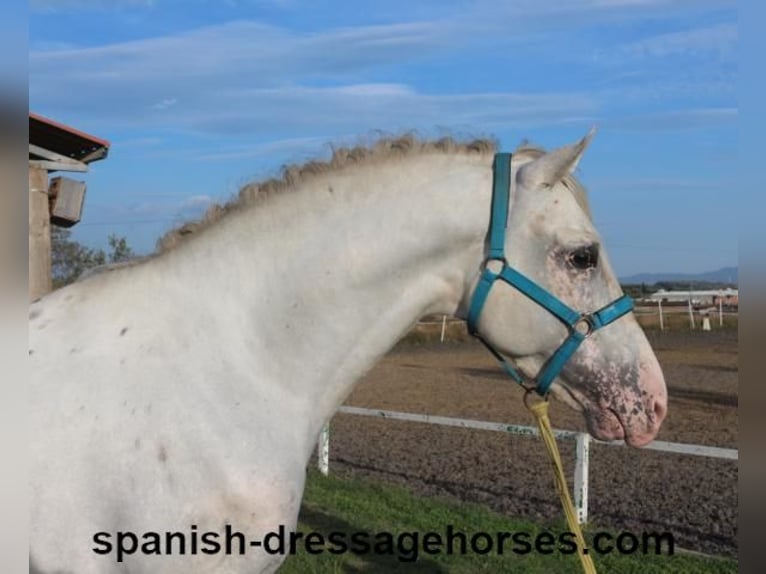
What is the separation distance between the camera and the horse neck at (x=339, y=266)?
2.61m

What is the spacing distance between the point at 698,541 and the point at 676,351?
26028 mm

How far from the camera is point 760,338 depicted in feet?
4.79

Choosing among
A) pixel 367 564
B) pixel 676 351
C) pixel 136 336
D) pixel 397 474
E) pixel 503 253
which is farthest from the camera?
pixel 676 351

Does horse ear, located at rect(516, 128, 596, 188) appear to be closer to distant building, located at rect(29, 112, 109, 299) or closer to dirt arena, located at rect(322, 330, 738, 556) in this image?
distant building, located at rect(29, 112, 109, 299)

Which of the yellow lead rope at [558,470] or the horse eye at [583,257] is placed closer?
the horse eye at [583,257]

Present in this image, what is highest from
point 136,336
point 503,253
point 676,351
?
point 503,253

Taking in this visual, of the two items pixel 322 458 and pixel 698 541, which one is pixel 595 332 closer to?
pixel 698 541

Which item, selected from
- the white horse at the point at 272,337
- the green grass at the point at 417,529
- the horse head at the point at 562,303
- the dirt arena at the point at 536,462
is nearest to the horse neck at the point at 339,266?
the white horse at the point at 272,337

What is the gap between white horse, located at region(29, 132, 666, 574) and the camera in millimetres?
2312

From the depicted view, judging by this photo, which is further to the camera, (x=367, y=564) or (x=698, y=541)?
(x=698, y=541)

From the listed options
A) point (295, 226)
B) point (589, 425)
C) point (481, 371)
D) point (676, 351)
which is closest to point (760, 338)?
point (589, 425)

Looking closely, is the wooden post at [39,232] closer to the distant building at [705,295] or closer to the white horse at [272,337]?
the white horse at [272,337]

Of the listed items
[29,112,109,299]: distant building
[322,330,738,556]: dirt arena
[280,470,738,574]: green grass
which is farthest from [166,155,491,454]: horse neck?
[322,330,738,556]: dirt arena

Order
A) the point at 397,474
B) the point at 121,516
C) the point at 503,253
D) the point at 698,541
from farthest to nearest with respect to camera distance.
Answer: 1. the point at 397,474
2. the point at 698,541
3. the point at 503,253
4. the point at 121,516
